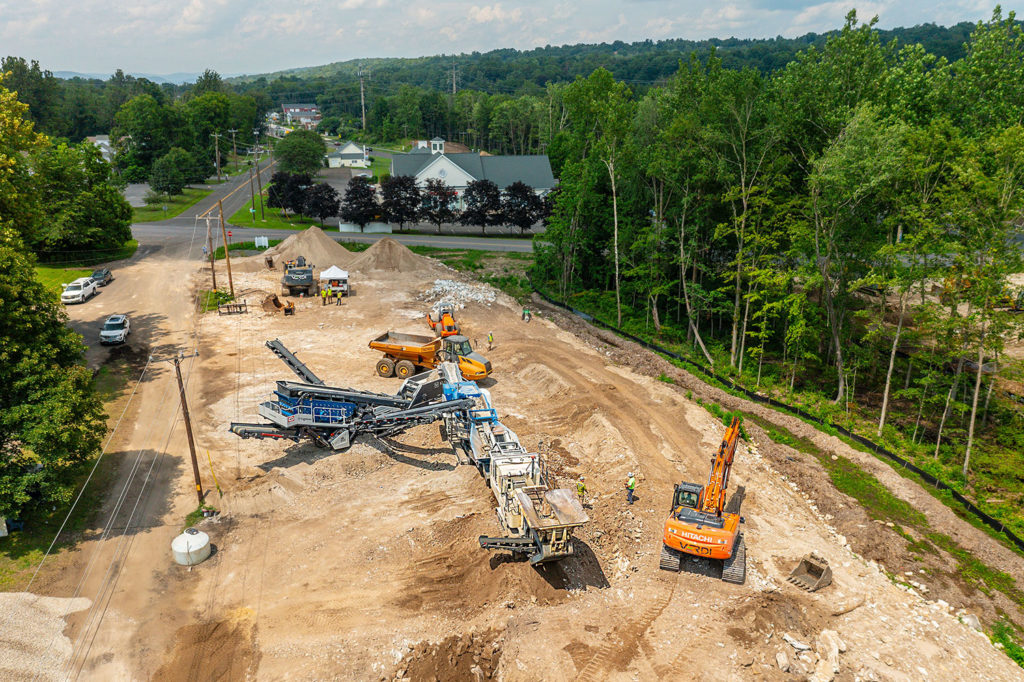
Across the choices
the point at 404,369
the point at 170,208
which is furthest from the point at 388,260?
the point at 170,208

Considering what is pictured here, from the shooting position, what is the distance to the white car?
4528cm

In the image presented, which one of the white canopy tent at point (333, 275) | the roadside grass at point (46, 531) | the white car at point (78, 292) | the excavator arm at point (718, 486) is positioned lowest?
the roadside grass at point (46, 531)

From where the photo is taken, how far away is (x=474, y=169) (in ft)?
291

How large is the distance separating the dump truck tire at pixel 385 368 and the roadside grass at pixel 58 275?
3319cm

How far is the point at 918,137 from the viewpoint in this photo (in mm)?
26672

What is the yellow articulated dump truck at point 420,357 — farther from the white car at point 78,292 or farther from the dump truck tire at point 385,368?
the white car at point 78,292

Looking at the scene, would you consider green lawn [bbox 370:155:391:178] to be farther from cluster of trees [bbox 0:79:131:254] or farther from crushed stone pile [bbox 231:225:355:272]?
cluster of trees [bbox 0:79:131:254]

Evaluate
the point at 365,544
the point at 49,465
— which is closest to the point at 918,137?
the point at 365,544

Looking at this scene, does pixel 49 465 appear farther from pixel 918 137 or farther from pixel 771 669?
pixel 918 137

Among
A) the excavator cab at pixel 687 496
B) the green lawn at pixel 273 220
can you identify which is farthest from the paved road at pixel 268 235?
the excavator cab at pixel 687 496

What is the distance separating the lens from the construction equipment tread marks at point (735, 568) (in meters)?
18.7

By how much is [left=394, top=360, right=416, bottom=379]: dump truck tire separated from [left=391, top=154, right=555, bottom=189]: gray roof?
189 feet

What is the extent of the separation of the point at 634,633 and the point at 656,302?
106ft

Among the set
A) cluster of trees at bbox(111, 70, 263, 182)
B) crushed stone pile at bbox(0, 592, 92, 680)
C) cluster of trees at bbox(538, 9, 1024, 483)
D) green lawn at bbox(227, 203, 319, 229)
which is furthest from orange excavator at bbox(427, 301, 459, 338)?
cluster of trees at bbox(111, 70, 263, 182)
